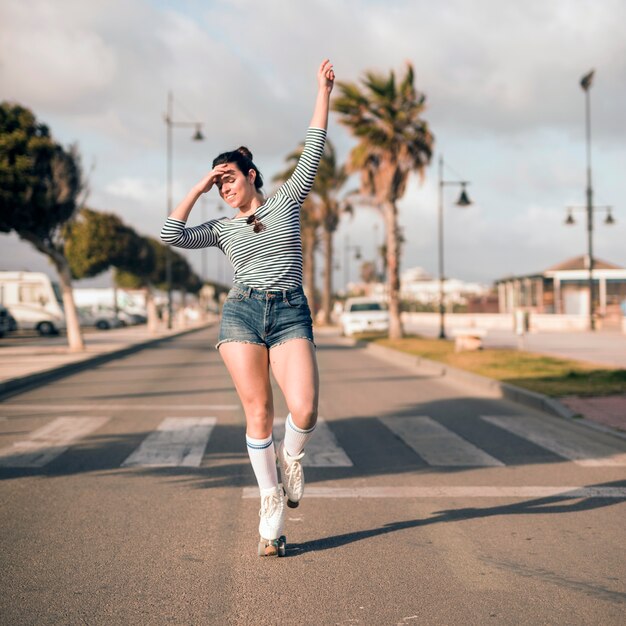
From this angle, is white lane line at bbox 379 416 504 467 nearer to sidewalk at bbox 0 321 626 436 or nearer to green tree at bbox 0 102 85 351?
sidewalk at bbox 0 321 626 436

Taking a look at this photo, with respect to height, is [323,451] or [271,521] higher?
[271,521]

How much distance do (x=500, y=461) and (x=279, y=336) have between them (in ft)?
12.4

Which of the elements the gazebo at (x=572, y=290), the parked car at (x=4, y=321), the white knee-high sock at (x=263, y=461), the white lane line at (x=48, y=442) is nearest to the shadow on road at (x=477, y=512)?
the white knee-high sock at (x=263, y=461)

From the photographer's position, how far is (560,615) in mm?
3504

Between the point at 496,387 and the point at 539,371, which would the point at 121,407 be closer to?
the point at 496,387

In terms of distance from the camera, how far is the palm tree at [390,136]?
1107 inches

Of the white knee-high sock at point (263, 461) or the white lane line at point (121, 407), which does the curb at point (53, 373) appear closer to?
the white lane line at point (121, 407)

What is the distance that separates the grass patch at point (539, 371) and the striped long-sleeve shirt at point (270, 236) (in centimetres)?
840

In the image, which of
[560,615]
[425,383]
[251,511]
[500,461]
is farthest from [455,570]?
[425,383]

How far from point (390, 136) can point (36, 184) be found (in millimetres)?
12087

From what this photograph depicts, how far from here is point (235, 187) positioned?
4254mm

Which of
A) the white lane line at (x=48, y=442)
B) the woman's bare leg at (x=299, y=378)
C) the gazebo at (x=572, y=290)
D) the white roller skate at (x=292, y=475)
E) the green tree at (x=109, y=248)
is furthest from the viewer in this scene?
the gazebo at (x=572, y=290)

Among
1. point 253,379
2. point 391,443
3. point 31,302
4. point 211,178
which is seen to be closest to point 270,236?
point 211,178

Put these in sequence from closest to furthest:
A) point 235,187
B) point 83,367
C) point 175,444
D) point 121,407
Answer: point 235,187
point 175,444
point 121,407
point 83,367
